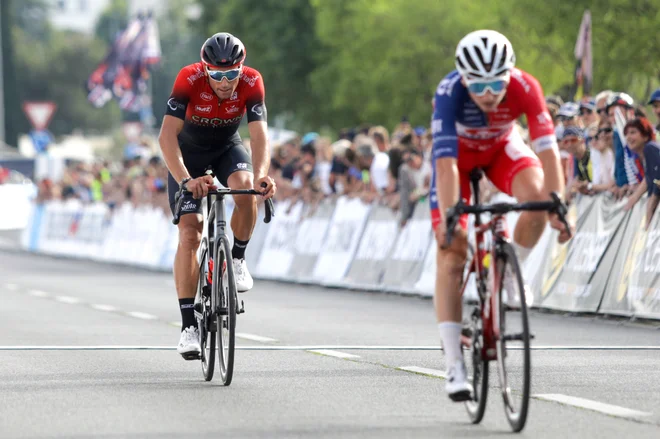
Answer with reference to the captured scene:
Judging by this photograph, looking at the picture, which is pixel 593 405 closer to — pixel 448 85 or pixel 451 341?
pixel 451 341

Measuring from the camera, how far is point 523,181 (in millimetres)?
8656

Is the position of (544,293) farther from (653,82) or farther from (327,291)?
(653,82)

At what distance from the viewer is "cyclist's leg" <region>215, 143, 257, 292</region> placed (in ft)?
36.2

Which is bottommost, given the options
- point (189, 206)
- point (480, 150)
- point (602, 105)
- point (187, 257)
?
point (187, 257)

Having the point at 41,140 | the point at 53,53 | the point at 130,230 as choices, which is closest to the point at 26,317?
the point at 130,230

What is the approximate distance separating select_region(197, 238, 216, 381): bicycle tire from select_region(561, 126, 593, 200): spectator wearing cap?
7506mm

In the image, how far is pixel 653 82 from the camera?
36594 millimetres

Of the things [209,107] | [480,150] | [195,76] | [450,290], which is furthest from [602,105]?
[450,290]

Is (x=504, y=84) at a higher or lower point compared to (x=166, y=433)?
higher

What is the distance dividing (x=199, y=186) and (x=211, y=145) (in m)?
0.87

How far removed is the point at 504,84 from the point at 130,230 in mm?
25638

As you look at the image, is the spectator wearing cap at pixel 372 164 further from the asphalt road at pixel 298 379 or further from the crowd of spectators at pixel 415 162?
the asphalt road at pixel 298 379

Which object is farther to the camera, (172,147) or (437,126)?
(172,147)

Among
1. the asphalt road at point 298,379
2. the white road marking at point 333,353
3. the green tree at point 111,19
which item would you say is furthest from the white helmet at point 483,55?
the green tree at point 111,19
